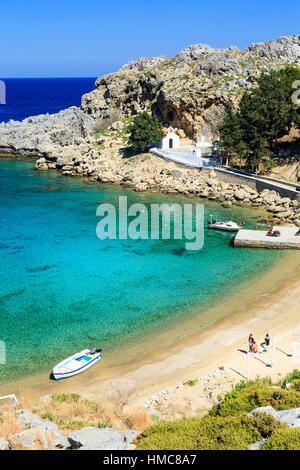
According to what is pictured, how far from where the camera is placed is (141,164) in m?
64.8

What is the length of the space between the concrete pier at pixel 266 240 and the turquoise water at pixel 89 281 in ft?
3.27

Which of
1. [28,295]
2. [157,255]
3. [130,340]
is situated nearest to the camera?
[130,340]

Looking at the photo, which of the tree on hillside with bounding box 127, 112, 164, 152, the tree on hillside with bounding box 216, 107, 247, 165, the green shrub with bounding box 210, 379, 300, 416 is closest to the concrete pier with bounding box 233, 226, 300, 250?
the tree on hillside with bounding box 216, 107, 247, 165

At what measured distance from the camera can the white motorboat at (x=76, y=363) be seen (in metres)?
22.0

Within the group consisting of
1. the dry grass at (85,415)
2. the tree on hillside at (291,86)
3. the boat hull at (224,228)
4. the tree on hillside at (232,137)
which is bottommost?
the dry grass at (85,415)

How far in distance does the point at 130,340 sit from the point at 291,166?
37.7 m

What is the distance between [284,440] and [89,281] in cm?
2303

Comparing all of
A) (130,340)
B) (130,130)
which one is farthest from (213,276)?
(130,130)

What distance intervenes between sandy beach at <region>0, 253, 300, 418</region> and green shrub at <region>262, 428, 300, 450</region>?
6.79m

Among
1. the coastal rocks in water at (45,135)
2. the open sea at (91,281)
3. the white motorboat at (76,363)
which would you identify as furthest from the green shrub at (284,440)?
the coastal rocks in water at (45,135)

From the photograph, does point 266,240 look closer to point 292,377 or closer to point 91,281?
point 91,281

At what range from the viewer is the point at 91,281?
108ft

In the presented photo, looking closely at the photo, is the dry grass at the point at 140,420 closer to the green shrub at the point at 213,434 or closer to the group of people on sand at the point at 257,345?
the green shrub at the point at 213,434

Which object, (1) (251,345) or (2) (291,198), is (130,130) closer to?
(2) (291,198)
